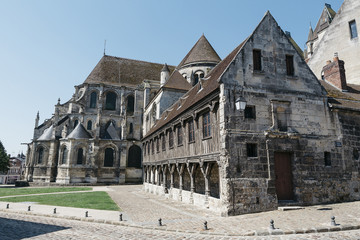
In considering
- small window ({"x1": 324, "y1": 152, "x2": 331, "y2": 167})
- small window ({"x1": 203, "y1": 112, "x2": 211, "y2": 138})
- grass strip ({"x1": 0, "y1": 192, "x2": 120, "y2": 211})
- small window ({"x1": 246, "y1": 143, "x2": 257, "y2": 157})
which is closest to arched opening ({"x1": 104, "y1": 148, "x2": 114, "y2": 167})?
grass strip ({"x1": 0, "y1": 192, "x2": 120, "y2": 211})

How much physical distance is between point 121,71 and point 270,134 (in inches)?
1479

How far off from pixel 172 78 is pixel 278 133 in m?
18.3

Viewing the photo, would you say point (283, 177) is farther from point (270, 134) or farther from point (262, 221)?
point (262, 221)

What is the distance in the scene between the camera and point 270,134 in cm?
1076

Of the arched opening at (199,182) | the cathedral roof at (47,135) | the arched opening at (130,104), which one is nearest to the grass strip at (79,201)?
the arched opening at (199,182)

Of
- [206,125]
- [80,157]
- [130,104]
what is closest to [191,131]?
[206,125]

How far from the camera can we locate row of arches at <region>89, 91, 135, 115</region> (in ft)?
131

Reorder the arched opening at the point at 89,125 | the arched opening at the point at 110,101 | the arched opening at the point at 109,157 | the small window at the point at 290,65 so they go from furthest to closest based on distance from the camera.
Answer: the arched opening at the point at 110,101 → the arched opening at the point at 89,125 → the arched opening at the point at 109,157 → the small window at the point at 290,65

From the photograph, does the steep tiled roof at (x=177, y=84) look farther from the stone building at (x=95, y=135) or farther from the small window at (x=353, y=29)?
the small window at (x=353, y=29)

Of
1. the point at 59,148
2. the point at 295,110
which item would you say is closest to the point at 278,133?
the point at 295,110

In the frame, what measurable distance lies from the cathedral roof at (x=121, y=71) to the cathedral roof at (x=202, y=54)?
450 inches

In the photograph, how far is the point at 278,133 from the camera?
35.6 ft

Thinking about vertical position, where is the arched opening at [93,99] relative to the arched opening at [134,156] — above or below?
above

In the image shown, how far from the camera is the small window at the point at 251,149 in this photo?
10.5 m
